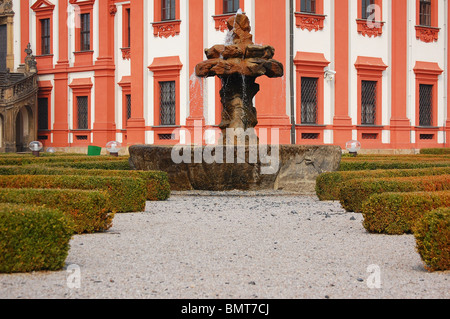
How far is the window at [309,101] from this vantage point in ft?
80.7

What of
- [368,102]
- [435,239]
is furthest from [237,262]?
[368,102]

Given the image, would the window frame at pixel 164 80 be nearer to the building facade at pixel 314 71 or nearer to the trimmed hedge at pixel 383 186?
the building facade at pixel 314 71

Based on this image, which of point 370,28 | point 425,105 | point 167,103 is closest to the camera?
point 370,28

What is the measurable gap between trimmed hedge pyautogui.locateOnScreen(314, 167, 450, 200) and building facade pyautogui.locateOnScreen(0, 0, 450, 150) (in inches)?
377

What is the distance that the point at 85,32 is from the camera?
3127cm

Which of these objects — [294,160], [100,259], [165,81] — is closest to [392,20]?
[165,81]

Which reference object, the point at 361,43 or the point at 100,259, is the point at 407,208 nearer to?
the point at 100,259

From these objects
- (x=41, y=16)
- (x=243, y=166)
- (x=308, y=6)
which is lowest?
(x=243, y=166)

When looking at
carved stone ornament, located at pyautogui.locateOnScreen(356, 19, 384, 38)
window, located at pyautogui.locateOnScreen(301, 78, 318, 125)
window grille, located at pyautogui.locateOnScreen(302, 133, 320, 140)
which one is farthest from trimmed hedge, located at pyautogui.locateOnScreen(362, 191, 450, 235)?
carved stone ornament, located at pyautogui.locateOnScreen(356, 19, 384, 38)

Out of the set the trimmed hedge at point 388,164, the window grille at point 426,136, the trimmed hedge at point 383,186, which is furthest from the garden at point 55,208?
the window grille at point 426,136

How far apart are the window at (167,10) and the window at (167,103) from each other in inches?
102

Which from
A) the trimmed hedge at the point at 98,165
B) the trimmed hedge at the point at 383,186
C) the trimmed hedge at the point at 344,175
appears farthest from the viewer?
the trimmed hedge at the point at 98,165

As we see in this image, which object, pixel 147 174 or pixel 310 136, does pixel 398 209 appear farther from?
pixel 310 136

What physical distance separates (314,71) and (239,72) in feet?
35.9
